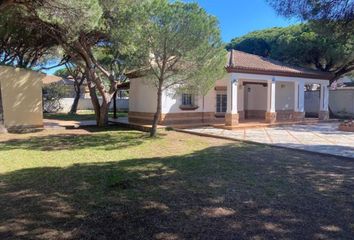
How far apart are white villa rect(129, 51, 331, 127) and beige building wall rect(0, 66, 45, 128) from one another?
17.6ft

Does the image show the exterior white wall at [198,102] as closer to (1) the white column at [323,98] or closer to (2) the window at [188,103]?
(2) the window at [188,103]

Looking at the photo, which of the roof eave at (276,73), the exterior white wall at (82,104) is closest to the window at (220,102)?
the roof eave at (276,73)

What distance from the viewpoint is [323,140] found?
1331cm

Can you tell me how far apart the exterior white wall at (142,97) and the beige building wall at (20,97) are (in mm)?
5476

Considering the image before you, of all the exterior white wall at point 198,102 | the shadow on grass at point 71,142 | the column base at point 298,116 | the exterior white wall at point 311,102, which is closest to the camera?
the shadow on grass at point 71,142

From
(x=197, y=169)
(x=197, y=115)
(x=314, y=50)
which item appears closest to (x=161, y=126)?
(x=197, y=115)

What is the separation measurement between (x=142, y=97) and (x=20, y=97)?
6.65m

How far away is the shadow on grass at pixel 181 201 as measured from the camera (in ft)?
14.3

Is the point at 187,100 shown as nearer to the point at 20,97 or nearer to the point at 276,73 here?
the point at 276,73

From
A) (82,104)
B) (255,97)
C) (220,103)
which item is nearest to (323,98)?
(255,97)

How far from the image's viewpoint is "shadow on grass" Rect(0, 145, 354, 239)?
4.36 meters

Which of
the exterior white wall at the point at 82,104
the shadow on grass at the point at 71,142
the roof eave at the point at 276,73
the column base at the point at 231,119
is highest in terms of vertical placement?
the roof eave at the point at 276,73

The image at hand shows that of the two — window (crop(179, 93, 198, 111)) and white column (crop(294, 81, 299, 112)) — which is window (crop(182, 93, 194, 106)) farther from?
white column (crop(294, 81, 299, 112))

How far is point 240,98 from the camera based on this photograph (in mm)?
21938
